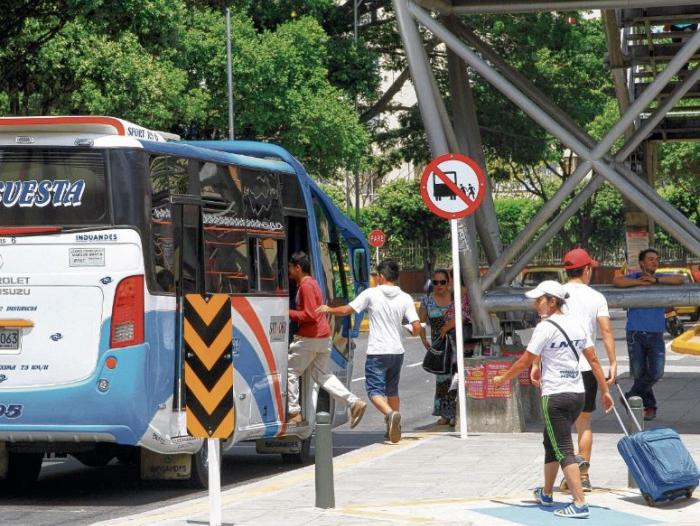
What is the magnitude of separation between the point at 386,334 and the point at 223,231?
310 cm

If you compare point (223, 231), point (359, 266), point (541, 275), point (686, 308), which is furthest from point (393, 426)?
point (686, 308)

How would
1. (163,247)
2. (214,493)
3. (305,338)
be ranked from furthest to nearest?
(305,338) < (163,247) < (214,493)

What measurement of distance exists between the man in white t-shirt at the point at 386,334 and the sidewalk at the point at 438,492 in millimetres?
433

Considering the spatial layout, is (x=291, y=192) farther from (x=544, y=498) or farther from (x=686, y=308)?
(x=686, y=308)

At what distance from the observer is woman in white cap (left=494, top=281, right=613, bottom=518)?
33.2 ft

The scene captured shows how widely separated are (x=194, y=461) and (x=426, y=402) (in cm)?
948

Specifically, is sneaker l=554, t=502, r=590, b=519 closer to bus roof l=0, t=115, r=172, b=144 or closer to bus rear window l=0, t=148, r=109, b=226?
bus rear window l=0, t=148, r=109, b=226

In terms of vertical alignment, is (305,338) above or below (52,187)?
below

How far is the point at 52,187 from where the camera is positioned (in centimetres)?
1198


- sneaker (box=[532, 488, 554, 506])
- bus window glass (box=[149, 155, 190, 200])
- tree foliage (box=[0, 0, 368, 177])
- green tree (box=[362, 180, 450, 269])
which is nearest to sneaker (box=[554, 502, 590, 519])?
sneaker (box=[532, 488, 554, 506])

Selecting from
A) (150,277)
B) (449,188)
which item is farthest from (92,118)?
(449,188)

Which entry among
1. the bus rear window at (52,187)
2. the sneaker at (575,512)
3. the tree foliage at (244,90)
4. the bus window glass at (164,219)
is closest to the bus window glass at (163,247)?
the bus window glass at (164,219)

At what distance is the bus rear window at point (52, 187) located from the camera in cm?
1187

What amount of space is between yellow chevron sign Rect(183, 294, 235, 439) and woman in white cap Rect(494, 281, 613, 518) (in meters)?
1.81
